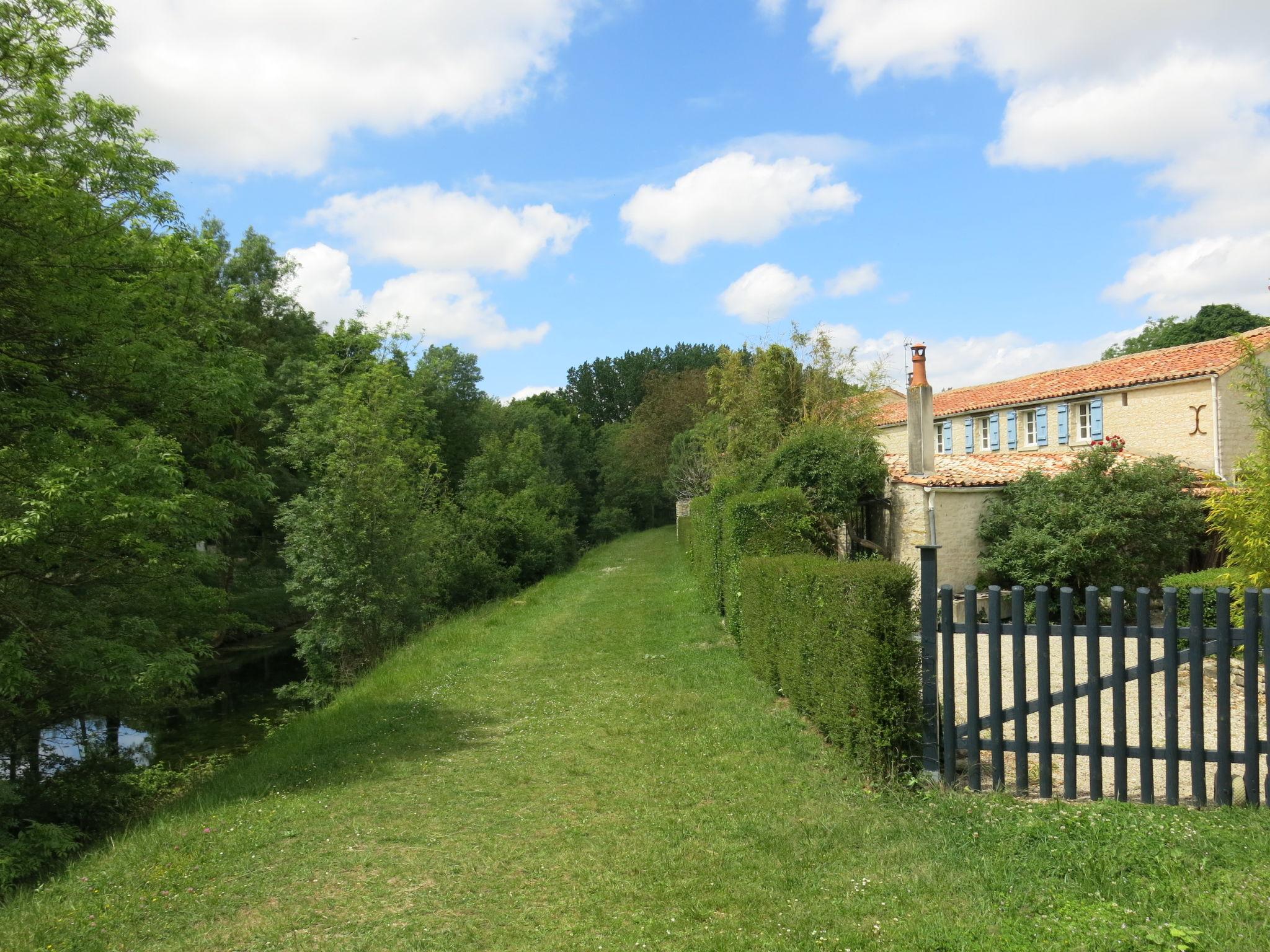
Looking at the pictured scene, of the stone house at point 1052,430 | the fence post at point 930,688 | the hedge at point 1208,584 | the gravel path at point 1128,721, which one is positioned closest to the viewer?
the fence post at point 930,688

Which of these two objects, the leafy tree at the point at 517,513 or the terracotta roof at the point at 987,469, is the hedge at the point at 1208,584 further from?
the leafy tree at the point at 517,513

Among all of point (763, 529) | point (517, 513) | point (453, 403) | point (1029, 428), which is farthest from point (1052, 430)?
point (453, 403)

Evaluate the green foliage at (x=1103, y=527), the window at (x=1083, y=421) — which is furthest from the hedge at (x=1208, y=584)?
the window at (x=1083, y=421)

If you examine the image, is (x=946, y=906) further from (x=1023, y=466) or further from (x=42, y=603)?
(x=1023, y=466)

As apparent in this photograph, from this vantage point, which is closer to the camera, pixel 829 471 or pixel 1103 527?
pixel 1103 527

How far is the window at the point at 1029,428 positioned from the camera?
27.2 meters

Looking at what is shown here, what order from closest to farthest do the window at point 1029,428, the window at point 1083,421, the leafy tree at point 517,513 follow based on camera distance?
1. the window at point 1083,421
2. the window at point 1029,428
3. the leafy tree at point 517,513

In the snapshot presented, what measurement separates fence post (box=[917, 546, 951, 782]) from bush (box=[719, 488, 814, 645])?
601 centimetres

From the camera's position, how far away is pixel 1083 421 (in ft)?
83.0

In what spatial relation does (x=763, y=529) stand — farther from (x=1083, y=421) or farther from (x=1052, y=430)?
(x=1052, y=430)

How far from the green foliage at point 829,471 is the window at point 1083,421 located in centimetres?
938

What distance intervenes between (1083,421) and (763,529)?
57.3ft

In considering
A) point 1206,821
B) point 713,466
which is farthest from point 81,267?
point 713,466

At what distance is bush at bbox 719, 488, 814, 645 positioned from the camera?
1255cm
